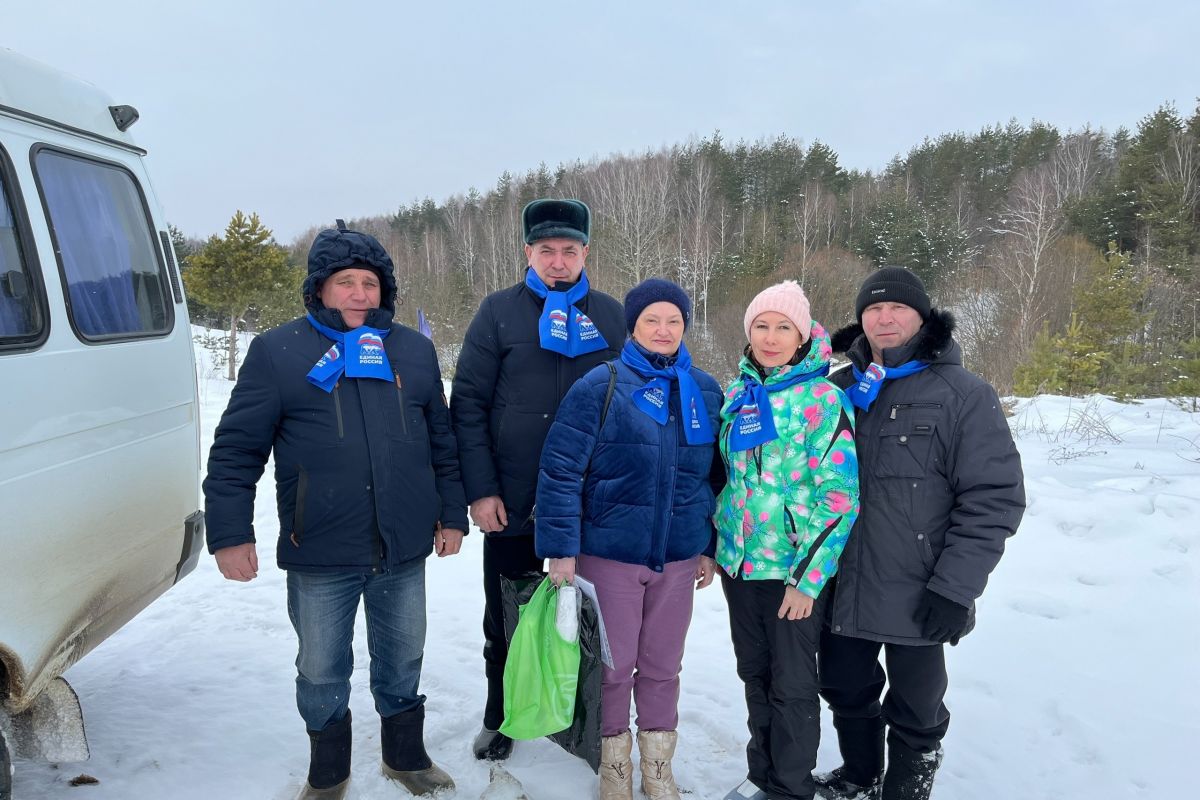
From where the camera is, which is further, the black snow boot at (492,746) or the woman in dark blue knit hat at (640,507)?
the black snow boot at (492,746)

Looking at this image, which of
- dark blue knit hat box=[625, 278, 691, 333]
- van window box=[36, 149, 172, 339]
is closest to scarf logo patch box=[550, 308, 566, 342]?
dark blue knit hat box=[625, 278, 691, 333]

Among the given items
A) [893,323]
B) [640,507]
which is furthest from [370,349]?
[893,323]

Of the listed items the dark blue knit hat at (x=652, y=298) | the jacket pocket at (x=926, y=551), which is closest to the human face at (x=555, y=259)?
the dark blue knit hat at (x=652, y=298)

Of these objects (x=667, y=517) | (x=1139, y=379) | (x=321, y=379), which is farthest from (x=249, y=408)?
(x=1139, y=379)

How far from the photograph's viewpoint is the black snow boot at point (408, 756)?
2.50 m

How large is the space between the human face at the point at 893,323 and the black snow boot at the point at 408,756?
2.24 meters

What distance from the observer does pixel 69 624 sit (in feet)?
6.95

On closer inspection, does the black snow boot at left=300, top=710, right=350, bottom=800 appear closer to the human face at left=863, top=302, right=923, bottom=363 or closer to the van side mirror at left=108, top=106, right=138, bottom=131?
the human face at left=863, top=302, right=923, bottom=363

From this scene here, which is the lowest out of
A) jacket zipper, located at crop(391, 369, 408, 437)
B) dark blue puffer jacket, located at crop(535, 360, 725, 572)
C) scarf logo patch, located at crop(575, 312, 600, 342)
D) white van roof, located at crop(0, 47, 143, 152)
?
dark blue puffer jacket, located at crop(535, 360, 725, 572)

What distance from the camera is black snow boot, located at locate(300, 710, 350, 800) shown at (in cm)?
236

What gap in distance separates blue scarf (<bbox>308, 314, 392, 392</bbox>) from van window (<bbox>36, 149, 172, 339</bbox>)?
0.75m

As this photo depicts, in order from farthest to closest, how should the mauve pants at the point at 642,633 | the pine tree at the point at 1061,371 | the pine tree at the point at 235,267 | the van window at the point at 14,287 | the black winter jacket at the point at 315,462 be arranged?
the pine tree at the point at 235,267
the pine tree at the point at 1061,371
the mauve pants at the point at 642,633
the black winter jacket at the point at 315,462
the van window at the point at 14,287

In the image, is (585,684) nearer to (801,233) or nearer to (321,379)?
(321,379)

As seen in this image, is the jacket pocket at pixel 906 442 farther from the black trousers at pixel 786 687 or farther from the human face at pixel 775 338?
the black trousers at pixel 786 687
